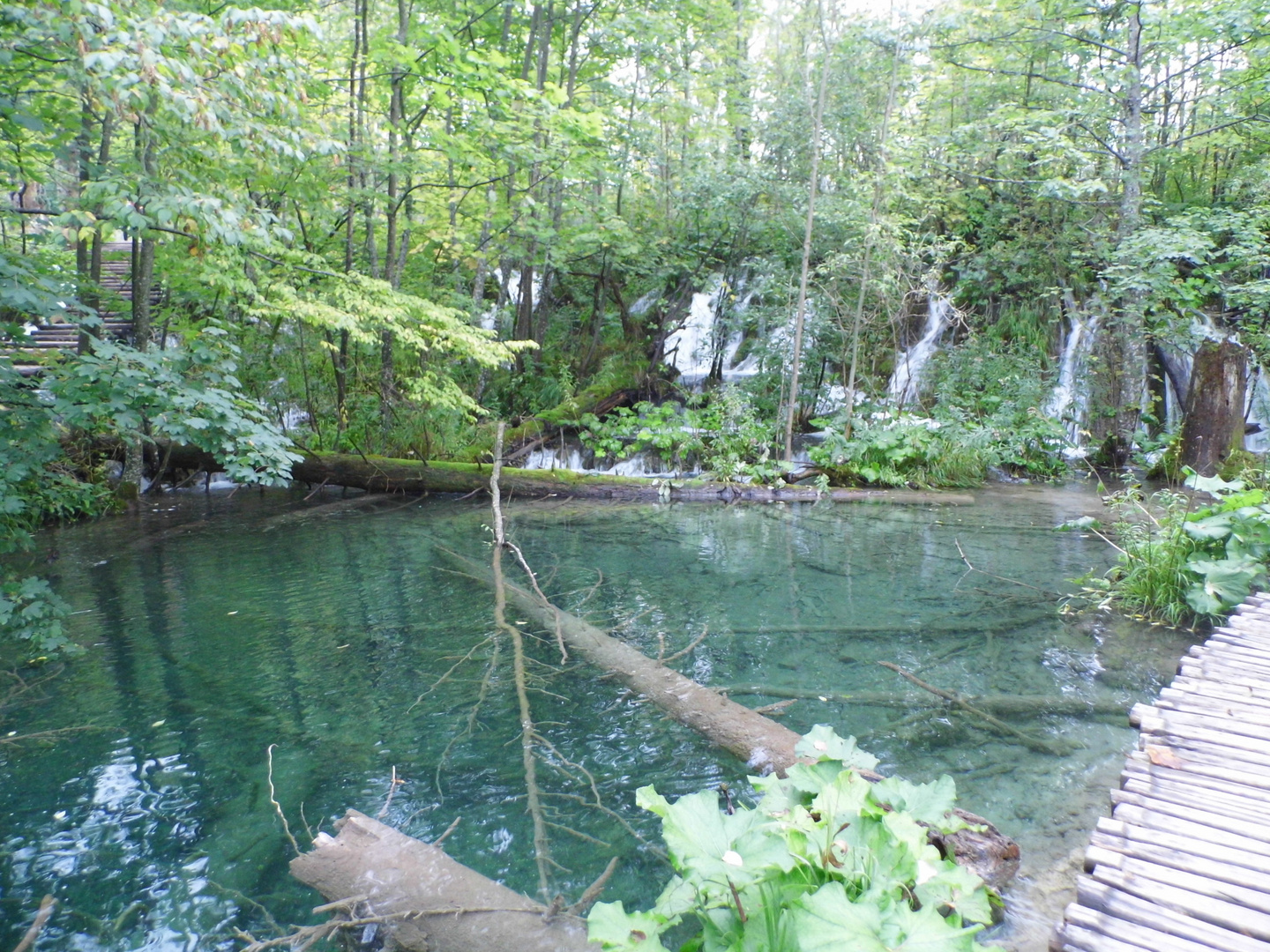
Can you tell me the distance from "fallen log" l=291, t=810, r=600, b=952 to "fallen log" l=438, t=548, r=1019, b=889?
111cm

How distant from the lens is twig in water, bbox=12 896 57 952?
7.99 ft

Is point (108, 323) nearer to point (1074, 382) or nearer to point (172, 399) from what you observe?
point (172, 399)

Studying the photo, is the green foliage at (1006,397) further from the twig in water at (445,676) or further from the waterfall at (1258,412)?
the twig in water at (445,676)

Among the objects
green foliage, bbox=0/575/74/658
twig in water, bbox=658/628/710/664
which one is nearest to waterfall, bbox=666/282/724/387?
twig in water, bbox=658/628/710/664

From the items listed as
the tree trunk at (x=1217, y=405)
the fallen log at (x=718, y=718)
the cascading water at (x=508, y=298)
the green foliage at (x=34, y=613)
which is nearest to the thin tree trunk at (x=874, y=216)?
the tree trunk at (x=1217, y=405)

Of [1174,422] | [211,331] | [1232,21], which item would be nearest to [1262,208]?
[1232,21]

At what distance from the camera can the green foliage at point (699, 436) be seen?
13.3 metres

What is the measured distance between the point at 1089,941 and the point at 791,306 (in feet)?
46.6

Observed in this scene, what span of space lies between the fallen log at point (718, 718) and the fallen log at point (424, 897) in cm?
111

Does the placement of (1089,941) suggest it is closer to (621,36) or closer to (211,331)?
(211,331)

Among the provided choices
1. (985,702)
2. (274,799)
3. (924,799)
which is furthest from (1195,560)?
(274,799)

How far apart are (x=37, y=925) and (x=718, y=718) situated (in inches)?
121

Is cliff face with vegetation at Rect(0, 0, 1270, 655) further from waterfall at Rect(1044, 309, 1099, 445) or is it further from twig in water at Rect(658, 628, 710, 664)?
twig in water at Rect(658, 628, 710, 664)

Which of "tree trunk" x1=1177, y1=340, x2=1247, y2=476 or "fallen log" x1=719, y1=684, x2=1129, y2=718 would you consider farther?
"tree trunk" x1=1177, y1=340, x2=1247, y2=476
